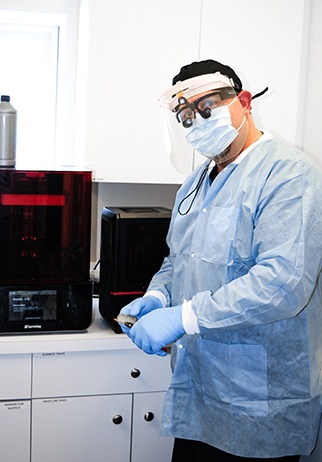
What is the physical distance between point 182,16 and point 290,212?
1016 millimetres

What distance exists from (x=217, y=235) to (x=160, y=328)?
0.25m

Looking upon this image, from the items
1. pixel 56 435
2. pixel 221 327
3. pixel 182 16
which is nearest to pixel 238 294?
pixel 221 327

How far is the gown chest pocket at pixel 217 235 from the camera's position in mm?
1445

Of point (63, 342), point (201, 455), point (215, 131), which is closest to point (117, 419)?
point (63, 342)

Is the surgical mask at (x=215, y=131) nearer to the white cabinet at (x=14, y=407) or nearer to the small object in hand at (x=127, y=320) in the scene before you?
the small object in hand at (x=127, y=320)

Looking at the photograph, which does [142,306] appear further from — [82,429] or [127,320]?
[82,429]

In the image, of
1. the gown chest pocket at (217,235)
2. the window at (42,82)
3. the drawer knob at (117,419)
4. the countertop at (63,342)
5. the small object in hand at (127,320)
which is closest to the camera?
the gown chest pocket at (217,235)

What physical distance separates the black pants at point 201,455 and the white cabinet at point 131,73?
0.89 metres

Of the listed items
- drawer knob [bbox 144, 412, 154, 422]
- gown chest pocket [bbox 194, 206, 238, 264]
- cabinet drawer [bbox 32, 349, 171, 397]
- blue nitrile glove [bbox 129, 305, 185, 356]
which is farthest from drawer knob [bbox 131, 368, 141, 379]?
gown chest pocket [bbox 194, 206, 238, 264]

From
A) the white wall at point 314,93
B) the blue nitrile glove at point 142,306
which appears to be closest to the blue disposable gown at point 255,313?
the blue nitrile glove at point 142,306

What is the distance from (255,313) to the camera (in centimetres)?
134

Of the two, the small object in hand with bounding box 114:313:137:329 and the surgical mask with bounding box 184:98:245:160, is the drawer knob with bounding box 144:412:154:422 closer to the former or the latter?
the small object in hand with bounding box 114:313:137:329

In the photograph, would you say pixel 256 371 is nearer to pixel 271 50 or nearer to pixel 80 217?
pixel 80 217

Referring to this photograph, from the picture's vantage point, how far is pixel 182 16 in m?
2.09
